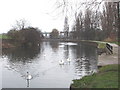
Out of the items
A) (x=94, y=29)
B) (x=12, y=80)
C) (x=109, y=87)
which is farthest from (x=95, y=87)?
(x=94, y=29)

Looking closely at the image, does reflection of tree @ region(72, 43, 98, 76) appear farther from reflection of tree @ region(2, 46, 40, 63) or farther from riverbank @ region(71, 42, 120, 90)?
reflection of tree @ region(2, 46, 40, 63)

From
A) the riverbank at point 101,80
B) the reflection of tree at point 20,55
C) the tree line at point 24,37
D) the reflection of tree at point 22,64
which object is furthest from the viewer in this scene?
the tree line at point 24,37

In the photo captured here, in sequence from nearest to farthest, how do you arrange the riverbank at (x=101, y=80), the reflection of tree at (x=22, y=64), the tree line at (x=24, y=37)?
the riverbank at (x=101, y=80) → the reflection of tree at (x=22, y=64) → the tree line at (x=24, y=37)

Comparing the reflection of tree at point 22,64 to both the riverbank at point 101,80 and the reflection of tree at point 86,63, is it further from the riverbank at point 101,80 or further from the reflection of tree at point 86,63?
the riverbank at point 101,80

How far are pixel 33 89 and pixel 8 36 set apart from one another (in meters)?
45.8

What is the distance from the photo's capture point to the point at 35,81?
1369 centimetres

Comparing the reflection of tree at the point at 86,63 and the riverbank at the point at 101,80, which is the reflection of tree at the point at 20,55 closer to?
the reflection of tree at the point at 86,63

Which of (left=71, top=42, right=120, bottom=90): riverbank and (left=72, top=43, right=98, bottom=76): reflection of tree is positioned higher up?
(left=71, top=42, right=120, bottom=90): riverbank

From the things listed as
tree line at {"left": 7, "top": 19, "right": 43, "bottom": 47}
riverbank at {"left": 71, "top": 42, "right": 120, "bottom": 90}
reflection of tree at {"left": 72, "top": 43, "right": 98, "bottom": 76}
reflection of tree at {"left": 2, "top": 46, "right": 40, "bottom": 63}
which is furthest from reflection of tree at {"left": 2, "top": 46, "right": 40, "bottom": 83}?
tree line at {"left": 7, "top": 19, "right": 43, "bottom": 47}

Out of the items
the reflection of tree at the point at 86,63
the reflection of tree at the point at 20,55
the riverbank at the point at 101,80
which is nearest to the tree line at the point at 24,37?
the reflection of tree at the point at 20,55

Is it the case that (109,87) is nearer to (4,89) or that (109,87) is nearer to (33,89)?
(33,89)

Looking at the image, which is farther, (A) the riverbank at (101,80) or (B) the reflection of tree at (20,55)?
(B) the reflection of tree at (20,55)

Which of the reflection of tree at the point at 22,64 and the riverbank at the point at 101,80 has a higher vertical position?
the riverbank at the point at 101,80

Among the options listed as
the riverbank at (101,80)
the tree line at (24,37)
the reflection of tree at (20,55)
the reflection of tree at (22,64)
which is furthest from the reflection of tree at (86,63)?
the tree line at (24,37)
